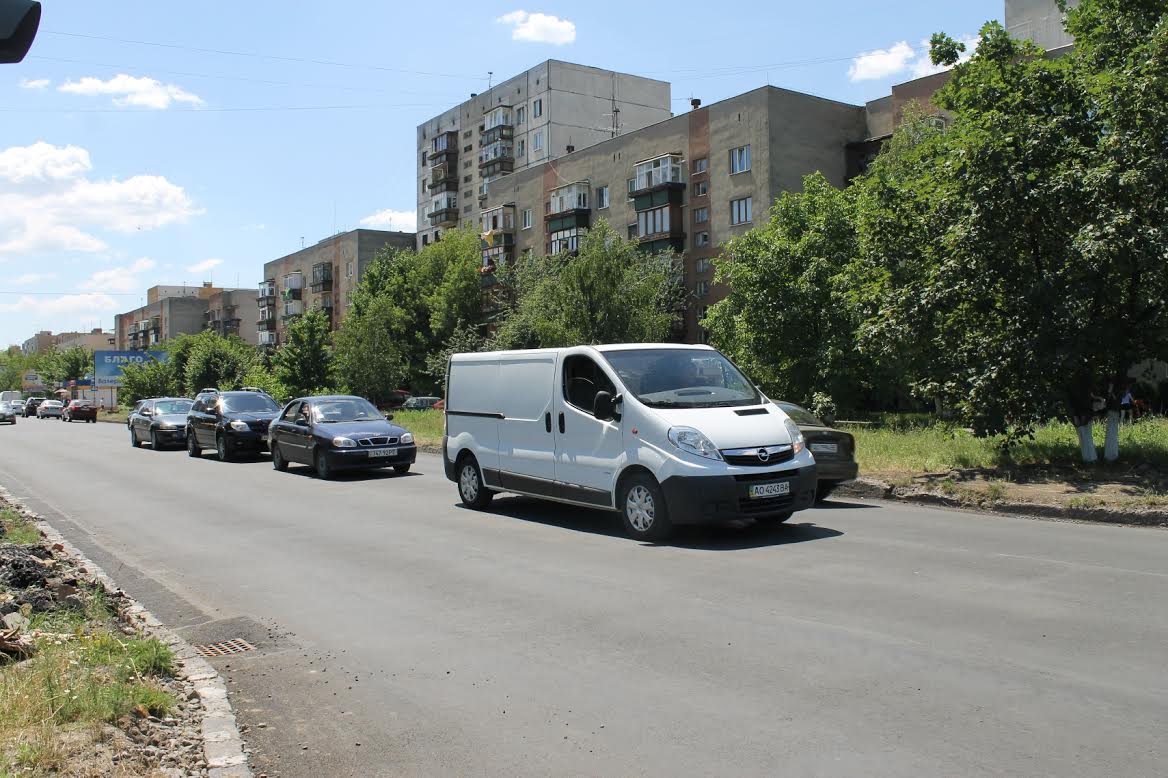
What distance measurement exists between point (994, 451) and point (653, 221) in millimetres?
42455

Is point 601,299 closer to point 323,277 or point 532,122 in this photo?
point 532,122

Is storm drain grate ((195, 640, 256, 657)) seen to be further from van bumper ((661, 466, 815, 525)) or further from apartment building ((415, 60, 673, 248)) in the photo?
apartment building ((415, 60, 673, 248))

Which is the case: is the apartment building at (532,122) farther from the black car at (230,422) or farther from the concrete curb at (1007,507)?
the concrete curb at (1007,507)

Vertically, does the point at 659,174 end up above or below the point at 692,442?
above

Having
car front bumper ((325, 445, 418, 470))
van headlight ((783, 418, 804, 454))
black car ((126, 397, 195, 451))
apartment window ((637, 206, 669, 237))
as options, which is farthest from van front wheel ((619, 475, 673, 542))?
apartment window ((637, 206, 669, 237))

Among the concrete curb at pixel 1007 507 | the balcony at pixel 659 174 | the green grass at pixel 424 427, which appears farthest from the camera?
the balcony at pixel 659 174

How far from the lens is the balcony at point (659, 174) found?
5459 centimetres

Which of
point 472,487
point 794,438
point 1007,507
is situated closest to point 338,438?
point 472,487

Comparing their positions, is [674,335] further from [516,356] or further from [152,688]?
[152,688]

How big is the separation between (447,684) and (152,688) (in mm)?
1494

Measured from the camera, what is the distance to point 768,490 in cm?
921

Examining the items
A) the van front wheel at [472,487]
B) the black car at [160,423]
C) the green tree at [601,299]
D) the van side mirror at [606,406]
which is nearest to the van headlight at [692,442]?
the van side mirror at [606,406]

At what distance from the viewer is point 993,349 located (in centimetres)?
1424

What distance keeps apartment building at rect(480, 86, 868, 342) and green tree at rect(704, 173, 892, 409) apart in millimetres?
8362
